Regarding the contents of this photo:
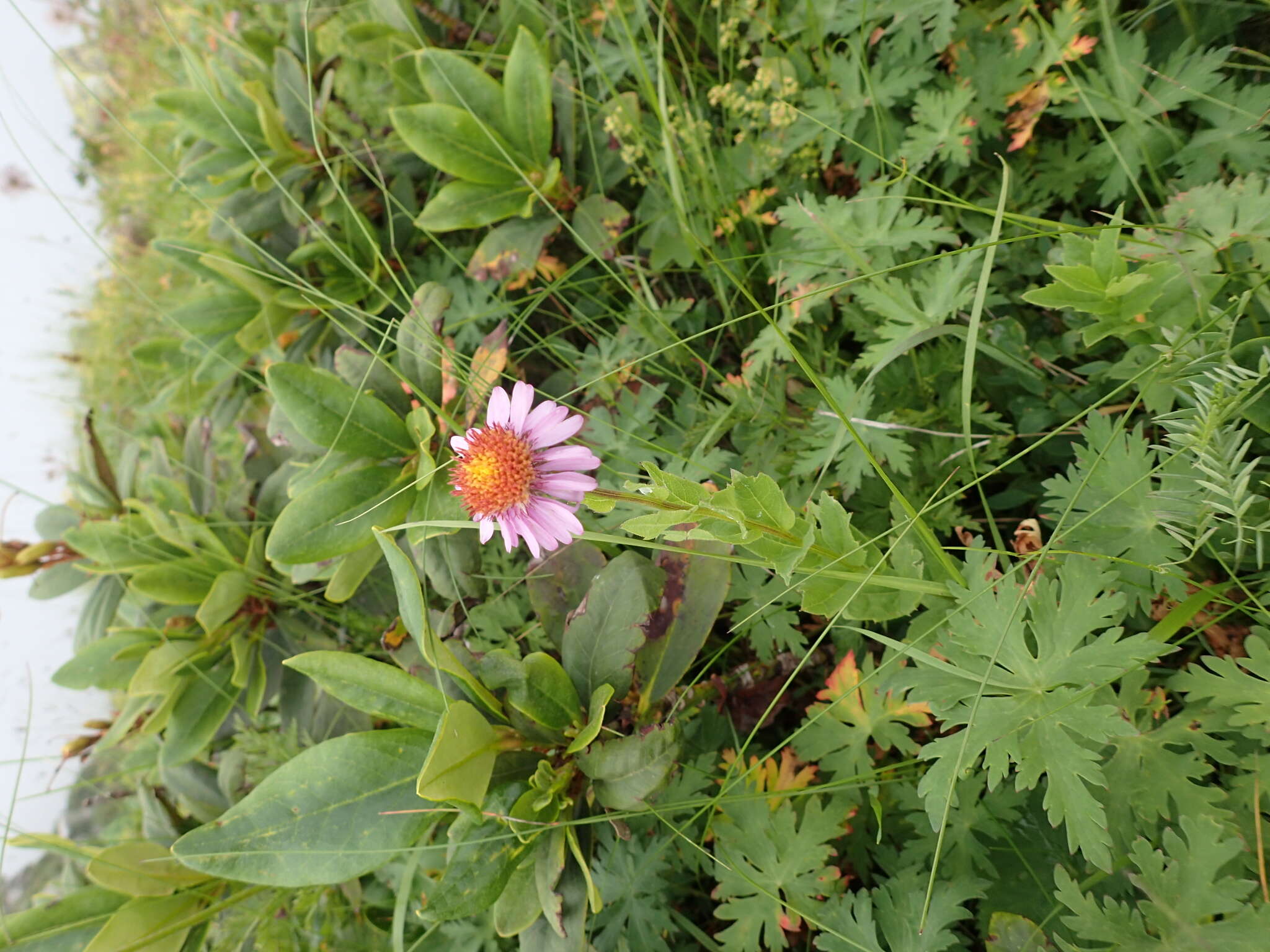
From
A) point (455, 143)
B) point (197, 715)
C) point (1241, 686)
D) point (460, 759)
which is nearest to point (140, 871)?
point (197, 715)

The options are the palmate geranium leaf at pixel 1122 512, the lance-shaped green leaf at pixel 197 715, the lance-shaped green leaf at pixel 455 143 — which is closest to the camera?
the palmate geranium leaf at pixel 1122 512

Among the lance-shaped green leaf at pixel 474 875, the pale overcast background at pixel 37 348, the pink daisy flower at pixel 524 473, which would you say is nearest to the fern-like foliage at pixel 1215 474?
the pink daisy flower at pixel 524 473

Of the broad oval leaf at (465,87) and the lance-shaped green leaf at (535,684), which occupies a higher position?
the broad oval leaf at (465,87)

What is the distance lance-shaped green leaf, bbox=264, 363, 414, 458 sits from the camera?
3.62ft

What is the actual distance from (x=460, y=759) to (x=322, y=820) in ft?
0.84

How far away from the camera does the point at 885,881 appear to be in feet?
3.02

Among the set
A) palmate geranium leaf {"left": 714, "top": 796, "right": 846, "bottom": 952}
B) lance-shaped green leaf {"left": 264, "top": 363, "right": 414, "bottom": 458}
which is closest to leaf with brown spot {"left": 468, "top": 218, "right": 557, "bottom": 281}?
lance-shaped green leaf {"left": 264, "top": 363, "right": 414, "bottom": 458}

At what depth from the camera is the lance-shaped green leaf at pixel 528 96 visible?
1.29m

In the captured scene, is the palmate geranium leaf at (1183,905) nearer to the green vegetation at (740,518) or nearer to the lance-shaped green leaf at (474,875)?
the green vegetation at (740,518)

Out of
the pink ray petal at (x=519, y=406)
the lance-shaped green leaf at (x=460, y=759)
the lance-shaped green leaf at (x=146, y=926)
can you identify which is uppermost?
the pink ray petal at (x=519, y=406)

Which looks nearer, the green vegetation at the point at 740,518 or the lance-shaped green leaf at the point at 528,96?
the green vegetation at the point at 740,518

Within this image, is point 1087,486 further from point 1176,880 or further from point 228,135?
point 228,135

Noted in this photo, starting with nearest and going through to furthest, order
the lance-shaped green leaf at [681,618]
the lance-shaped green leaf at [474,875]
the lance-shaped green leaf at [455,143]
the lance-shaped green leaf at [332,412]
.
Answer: the lance-shaped green leaf at [474,875]
the lance-shaped green leaf at [681,618]
the lance-shaped green leaf at [332,412]
the lance-shaped green leaf at [455,143]

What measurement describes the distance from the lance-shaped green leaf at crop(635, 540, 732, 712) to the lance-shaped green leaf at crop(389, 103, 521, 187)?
81 centimetres
